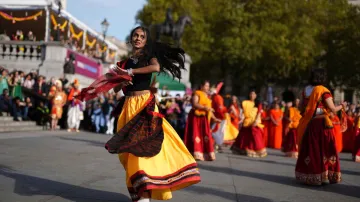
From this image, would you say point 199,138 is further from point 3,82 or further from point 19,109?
point 19,109

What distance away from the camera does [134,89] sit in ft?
15.3

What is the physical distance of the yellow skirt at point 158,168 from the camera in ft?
13.8

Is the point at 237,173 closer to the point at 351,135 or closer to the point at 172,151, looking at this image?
the point at 172,151

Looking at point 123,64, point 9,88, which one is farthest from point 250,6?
point 123,64

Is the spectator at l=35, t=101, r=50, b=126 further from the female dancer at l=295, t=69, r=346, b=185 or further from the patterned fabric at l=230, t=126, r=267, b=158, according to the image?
the female dancer at l=295, t=69, r=346, b=185

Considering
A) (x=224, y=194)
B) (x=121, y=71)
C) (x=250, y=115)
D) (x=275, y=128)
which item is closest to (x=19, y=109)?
(x=250, y=115)

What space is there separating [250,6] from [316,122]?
3563cm

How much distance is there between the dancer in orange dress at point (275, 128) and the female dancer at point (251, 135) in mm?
4082

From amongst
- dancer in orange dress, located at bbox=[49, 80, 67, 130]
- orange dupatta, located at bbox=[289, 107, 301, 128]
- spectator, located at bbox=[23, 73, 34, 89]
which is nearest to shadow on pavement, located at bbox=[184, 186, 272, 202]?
orange dupatta, located at bbox=[289, 107, 301, 128]

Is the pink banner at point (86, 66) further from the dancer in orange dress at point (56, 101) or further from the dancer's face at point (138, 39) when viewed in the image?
the dancer's face at point (138, 39)

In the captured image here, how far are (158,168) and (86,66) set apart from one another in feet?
70.7

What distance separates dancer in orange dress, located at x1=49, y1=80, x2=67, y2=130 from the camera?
1648 centimetres

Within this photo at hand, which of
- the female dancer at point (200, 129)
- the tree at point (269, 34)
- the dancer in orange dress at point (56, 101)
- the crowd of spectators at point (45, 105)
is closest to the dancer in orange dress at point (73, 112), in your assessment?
the dancer in orange dress at point (56, 101)

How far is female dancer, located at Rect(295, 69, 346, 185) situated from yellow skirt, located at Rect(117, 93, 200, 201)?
9.42 feet
